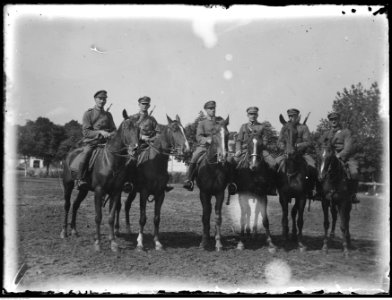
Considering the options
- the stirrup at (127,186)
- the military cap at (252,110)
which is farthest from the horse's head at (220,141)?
the stirrup at (127,186)

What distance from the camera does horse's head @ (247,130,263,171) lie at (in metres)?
8.87

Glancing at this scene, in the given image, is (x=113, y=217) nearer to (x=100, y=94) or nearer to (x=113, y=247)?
(x=113, y=247)

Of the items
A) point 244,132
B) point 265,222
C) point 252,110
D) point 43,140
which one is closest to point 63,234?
point 265,222

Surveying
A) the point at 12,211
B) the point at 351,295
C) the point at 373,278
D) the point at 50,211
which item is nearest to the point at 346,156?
the point at 373,278

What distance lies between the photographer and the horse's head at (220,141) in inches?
353

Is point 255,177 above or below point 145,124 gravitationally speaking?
below

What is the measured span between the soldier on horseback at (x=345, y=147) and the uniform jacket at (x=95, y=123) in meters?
5.77

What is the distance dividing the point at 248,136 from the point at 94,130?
4079 millimetres

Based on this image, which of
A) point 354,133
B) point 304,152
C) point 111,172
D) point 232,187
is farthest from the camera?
point 354,133

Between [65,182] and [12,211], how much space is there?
10.4ft

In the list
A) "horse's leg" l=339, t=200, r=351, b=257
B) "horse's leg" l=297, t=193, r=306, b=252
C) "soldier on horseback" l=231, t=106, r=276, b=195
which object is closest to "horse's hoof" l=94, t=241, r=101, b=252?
"soldier on horseback" l=231, t=106, r=276, b=195

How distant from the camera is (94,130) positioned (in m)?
9.66

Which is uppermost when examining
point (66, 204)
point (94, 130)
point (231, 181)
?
point (94, 130)

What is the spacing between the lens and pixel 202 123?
32.7ft
